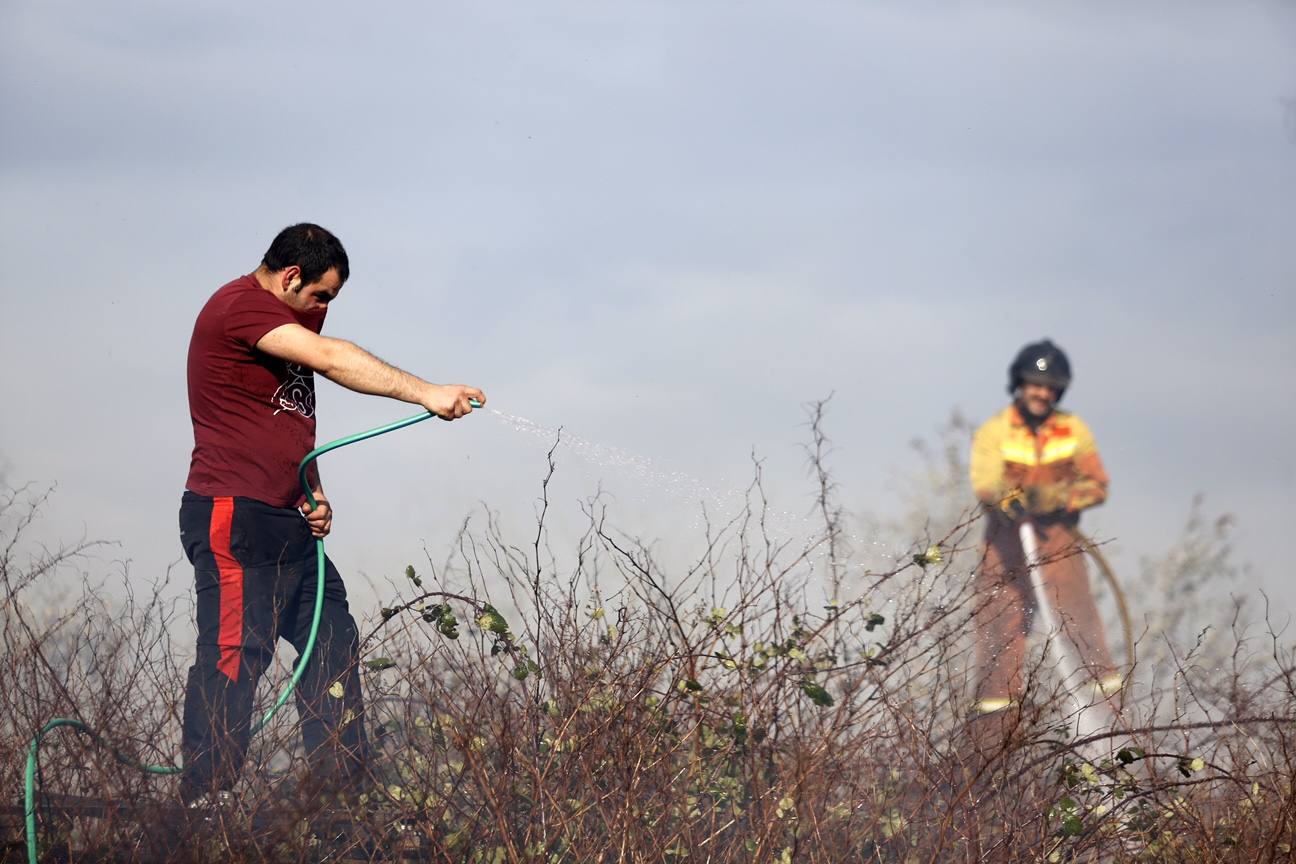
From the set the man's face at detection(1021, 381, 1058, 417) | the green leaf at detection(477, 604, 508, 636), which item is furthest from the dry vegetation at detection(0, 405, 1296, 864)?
the man's face at detection(1021, 381, 1058, 417)

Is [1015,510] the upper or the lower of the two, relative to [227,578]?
upper

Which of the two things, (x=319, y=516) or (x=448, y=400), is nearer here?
(x=448, y=400)

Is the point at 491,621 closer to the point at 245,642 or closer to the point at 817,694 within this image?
the point at 245,642

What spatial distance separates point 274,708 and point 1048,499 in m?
3.73

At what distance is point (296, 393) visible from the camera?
13.6ft

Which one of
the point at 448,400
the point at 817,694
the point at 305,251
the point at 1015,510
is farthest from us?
the point at 1015,510

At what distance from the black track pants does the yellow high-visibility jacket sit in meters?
3.32

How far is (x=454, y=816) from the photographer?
4.01m

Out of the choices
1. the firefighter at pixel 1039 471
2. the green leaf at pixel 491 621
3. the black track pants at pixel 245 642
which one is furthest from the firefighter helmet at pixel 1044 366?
the black track pants at pixel 245 642

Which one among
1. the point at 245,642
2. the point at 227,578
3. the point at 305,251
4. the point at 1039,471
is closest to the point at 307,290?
the point at 305,251

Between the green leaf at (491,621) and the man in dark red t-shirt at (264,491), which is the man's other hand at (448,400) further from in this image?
the green leaf at (491,621)

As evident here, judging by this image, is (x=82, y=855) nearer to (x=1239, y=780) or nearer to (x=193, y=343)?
(x=193, y=343)

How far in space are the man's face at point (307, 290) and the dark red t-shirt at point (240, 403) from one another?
0.16ft

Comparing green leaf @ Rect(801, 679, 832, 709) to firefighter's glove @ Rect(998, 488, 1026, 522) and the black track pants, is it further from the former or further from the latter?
firefighter's glove @ Rect(998, 488, 1026, 522)
